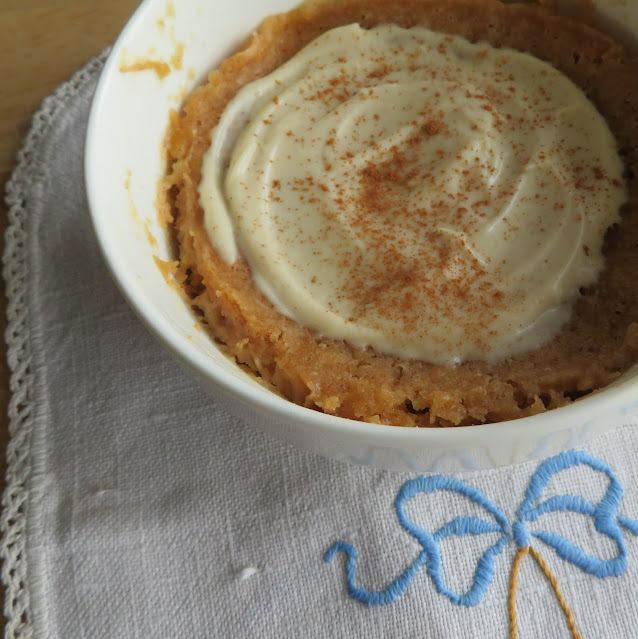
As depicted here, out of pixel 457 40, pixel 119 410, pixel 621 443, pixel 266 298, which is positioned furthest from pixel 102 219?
pixel 621 443

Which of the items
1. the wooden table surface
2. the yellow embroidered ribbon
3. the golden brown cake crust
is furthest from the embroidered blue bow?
the wooden table surface

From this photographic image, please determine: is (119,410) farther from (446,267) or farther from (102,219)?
(446,267)

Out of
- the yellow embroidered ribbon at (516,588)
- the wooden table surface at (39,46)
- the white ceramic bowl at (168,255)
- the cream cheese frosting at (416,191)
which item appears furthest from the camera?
the wooden table surface at (39,46)

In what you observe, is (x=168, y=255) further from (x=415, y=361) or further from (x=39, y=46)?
(x=39, y=46)

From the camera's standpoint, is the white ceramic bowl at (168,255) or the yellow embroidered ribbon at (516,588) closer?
the white ceramic bowl at (168,255)

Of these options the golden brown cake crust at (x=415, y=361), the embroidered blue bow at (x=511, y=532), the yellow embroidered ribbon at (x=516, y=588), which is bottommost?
the yellow embroidered ribbon at (x=516, y=588)

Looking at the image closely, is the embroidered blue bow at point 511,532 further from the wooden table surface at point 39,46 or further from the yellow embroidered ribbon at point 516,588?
the wooden table surface at point 39,46

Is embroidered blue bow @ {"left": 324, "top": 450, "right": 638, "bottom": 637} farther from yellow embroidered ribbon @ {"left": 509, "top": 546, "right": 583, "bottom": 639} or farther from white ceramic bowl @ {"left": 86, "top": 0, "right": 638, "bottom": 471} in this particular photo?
white ceramic bowl @ {"left": 86, "top": 0, "right": 638, "bottom": 471}

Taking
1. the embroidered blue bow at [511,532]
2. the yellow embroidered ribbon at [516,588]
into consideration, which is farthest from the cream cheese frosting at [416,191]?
the yellow embroidered ribbon at [516,588]
